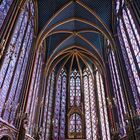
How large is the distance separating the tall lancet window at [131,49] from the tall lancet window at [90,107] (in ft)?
29.2

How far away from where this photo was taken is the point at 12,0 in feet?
37.8

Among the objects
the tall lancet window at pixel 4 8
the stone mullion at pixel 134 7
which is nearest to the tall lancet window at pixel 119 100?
the stone mullion at pixel 134 7

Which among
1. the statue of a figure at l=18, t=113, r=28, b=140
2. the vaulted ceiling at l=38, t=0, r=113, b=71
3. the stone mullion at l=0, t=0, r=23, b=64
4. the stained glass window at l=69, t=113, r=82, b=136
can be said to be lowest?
the statue of a figure at l=18, t=113, r=28, b=140

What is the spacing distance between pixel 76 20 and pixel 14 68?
34.9 ft

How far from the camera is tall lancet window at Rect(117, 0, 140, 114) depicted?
11180mm

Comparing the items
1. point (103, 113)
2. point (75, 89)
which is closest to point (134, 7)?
point (103, 113)

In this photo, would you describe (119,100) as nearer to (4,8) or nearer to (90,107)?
(90,107)

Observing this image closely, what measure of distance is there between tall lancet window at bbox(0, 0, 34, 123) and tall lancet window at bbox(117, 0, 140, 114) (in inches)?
345

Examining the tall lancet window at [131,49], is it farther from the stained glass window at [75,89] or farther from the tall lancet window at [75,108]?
the stained glass window at [75,89]

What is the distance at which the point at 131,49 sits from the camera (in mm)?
12148

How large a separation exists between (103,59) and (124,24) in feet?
22.8

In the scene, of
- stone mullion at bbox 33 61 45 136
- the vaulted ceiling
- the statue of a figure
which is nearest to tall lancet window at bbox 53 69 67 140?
stone mullion at bbox 33 61 45 136

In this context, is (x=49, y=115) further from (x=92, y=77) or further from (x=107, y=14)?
(x=107, y=14)

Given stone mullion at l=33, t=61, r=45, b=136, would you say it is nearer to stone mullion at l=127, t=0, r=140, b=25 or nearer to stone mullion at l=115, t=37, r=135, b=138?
stone mullion at l=115, t=37, r=135, b=138
